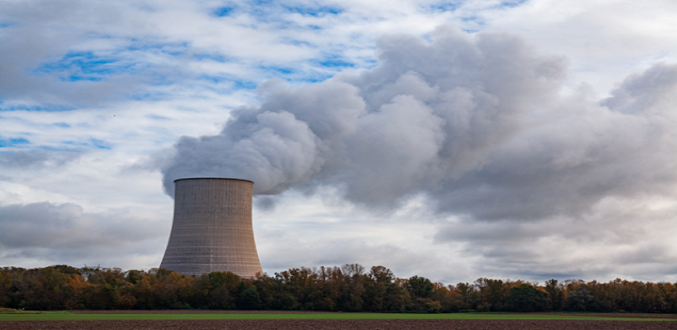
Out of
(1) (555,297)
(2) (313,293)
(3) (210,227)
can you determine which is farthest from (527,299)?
(3) (210,227)

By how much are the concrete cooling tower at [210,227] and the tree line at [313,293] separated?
64.3 inches

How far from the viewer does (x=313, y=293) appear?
40.9 m

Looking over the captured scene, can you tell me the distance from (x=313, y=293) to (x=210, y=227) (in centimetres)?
976

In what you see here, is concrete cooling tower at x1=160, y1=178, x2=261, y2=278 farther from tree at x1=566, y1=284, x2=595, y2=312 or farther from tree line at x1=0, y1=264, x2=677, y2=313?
tree at x1=566, y1=284, x2=595, y2=312

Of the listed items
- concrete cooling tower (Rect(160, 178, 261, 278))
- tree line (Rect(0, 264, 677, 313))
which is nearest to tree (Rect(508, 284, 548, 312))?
tree line (Rect(0, 264, 677, 313))

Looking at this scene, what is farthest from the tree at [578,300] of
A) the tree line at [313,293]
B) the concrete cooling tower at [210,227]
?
the concrete cooling tower at [210,227]

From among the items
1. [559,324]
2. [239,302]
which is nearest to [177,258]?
[239,302]

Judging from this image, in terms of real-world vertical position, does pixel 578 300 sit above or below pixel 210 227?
below

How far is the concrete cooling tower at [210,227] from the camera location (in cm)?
3441

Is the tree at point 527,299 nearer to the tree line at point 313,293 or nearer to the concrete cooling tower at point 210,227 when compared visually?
the tree line at point 313,293

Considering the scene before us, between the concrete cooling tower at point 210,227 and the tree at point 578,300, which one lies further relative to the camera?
the tree at point 578,300

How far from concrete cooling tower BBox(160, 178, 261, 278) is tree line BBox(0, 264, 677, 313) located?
5.36 ft

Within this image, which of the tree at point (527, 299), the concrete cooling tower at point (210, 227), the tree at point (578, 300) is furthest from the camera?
the tree at point (578, 300)

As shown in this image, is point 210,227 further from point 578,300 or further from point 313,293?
point 578,300
